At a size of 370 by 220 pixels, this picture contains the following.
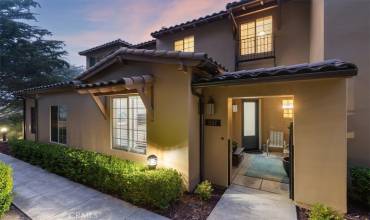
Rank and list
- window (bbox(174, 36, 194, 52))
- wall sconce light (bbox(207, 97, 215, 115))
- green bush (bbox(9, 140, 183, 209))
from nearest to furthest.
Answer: green bush (bbox(9, 140, 183, 209)) < wall sconce light (bbox(207, 97, 215, 115)) < window (bbox(174, 36, 194, 52))

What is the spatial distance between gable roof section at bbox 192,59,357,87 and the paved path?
332 centimetres

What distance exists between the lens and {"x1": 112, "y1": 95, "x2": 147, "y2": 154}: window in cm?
723

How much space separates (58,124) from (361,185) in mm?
12509

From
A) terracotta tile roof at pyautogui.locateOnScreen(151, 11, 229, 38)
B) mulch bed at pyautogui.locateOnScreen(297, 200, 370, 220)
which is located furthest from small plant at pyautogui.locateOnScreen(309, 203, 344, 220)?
terracotta tile roof at pyautogui.locateOnScreen(151, 11, 229, 38)

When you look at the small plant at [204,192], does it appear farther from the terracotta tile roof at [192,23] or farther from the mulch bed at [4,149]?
the mulch bed at [4,149]

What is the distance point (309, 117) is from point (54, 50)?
24670mm

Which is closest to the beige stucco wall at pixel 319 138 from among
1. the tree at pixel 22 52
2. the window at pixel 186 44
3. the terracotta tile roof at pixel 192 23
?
the terracotta tile roof at pixel 192 23

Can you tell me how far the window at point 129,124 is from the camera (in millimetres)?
7234

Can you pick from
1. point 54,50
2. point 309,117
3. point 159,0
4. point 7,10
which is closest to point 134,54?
point 309,117

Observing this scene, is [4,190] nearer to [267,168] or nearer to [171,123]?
[171,123]

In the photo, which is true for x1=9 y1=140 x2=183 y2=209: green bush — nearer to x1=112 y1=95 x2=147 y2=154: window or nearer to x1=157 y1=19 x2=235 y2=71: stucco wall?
x1=112 y1=95 x2=147 y2=154: window

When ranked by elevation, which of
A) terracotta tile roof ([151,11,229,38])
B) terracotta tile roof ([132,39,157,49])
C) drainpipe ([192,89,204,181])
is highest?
terracotta tile roof ([151,11,229,38])

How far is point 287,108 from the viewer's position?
36.7 feet

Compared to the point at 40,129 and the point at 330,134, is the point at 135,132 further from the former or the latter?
the point at 40,129
